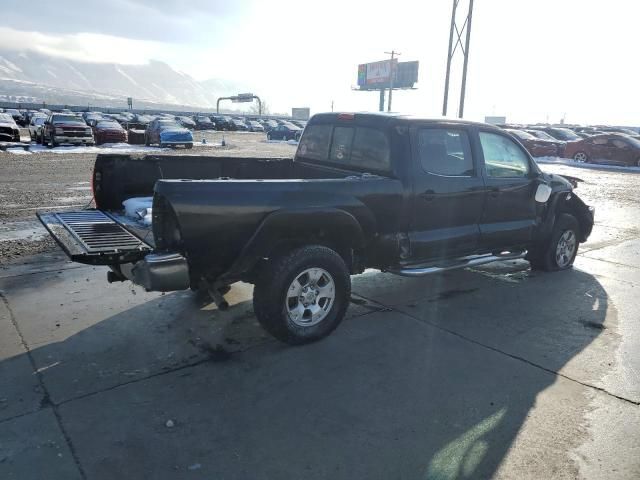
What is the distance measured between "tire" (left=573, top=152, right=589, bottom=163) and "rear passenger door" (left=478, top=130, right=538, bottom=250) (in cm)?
2244

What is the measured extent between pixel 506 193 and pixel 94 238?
4269mm

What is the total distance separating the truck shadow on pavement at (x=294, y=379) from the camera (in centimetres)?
285

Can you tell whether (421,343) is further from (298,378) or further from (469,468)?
(469,468)

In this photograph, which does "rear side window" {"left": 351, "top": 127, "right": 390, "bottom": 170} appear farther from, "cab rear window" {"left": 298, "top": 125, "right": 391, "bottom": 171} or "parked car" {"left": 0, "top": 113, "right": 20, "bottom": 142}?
"parked car" {"left": 0, "top": 113, "right": 20, "bottom": 142}

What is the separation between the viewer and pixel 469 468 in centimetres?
279

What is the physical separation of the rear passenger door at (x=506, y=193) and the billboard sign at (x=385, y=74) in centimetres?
8368

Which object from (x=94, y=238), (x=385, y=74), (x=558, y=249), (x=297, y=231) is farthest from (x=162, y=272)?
(x=385, y=74)

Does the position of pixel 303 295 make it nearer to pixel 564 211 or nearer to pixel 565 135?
pixel 564 211

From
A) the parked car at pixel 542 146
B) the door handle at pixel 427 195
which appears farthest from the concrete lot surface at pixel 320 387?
the parked car at pixel 542 146

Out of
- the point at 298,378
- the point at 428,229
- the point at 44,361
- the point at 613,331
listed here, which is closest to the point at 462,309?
the point at 428,229

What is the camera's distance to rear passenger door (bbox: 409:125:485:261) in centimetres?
486

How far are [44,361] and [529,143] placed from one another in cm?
2862

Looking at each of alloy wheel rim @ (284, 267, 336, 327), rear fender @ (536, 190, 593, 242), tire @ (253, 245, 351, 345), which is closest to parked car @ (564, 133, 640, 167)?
rear fender @ (536, 190, 593, 242)

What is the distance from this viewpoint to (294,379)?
3.72 metres
